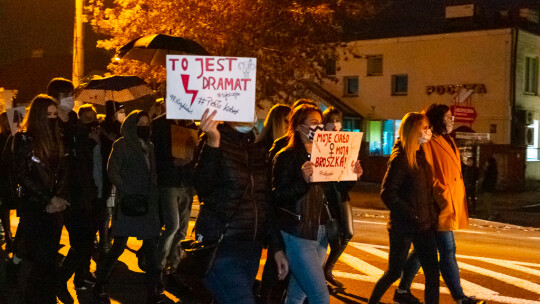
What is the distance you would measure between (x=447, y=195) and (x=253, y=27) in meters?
13.4

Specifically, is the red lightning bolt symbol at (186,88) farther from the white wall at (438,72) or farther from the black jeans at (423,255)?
the white wall at (438,72)

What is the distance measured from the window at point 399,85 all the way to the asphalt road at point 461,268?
21898mm

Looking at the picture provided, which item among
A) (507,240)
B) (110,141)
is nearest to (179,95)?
(110,141)

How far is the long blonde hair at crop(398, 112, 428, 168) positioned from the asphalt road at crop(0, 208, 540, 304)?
1.88 meters

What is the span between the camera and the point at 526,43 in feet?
110

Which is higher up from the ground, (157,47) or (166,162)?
(157,47)

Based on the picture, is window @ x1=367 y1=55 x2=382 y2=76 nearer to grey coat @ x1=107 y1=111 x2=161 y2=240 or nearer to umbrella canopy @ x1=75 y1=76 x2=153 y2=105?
umbrella canopy @ x1=75 y1=76 x2=153 y2=105

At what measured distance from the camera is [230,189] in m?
4.71

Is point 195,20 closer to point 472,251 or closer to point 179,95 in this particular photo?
point 472,251

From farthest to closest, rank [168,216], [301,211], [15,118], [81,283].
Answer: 1. [15,118]
2. [81,283]
3. [168,216]
4. [301,211]

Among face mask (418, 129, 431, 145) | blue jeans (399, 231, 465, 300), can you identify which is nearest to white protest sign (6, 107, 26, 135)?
face mask (418, 129, 431, 145)

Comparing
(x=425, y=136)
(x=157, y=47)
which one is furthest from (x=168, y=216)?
(x=157, y=47)

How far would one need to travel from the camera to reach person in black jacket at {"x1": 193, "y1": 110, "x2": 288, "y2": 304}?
4660mm

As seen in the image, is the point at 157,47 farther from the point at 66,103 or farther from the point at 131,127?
the point at 66,103
